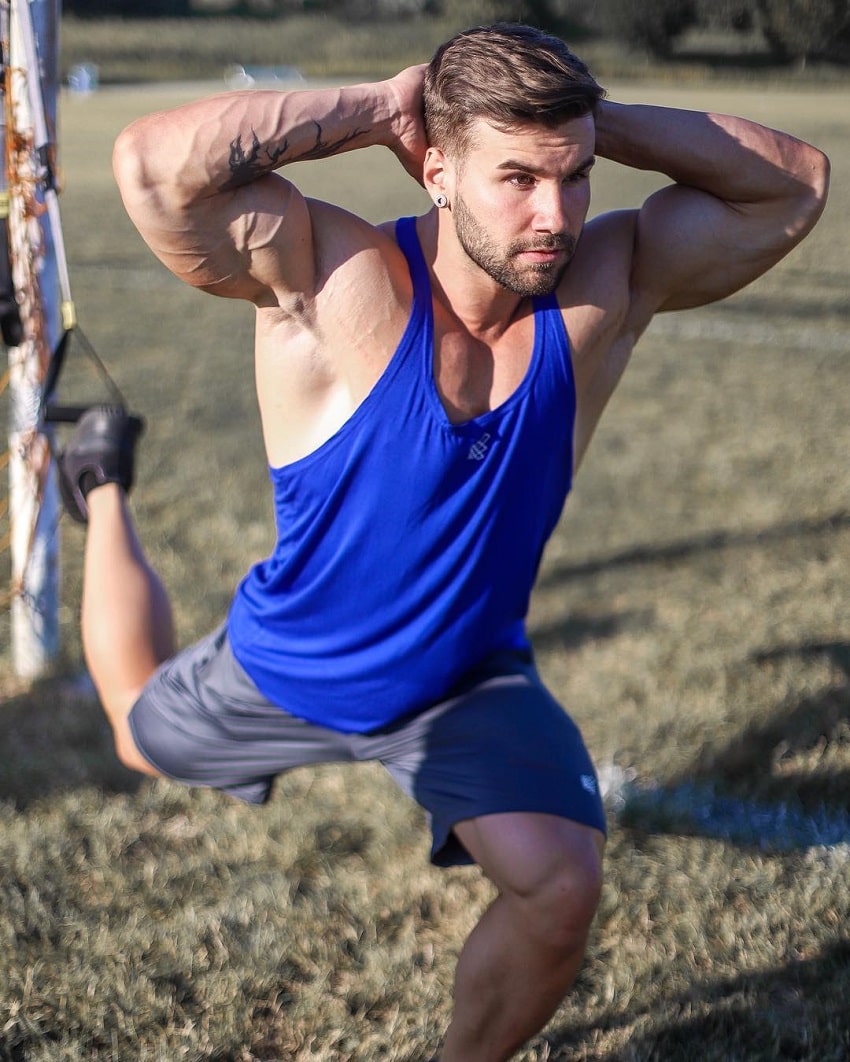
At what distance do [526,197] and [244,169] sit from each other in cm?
50

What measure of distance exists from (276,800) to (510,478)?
1364 millimetres

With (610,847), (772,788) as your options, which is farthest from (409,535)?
(772,788)

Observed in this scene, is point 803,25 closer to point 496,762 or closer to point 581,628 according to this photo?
point 581,628

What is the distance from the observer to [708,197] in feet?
7.97

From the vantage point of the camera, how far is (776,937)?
2.70 meters

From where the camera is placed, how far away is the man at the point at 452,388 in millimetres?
2104

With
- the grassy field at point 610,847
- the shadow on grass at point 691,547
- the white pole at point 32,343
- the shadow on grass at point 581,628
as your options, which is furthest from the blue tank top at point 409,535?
the shadow on grass at point 691,547

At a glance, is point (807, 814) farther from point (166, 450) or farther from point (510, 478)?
point (166, 450)

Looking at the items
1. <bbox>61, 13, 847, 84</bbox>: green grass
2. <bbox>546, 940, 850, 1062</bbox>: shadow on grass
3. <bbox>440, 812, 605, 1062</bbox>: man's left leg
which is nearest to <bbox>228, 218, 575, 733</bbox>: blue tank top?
<bbox>440, 812, 605, 1062</bbox>: man's left leg

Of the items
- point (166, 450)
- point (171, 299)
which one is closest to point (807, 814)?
point (166, 450)

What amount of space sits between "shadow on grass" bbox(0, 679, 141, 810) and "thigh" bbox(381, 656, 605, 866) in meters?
1.18

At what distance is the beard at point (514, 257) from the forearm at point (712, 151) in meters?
0.30

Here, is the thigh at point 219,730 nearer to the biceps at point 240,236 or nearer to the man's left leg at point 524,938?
the man's left leg at point 524,938

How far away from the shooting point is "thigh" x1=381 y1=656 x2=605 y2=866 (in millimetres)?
2240
